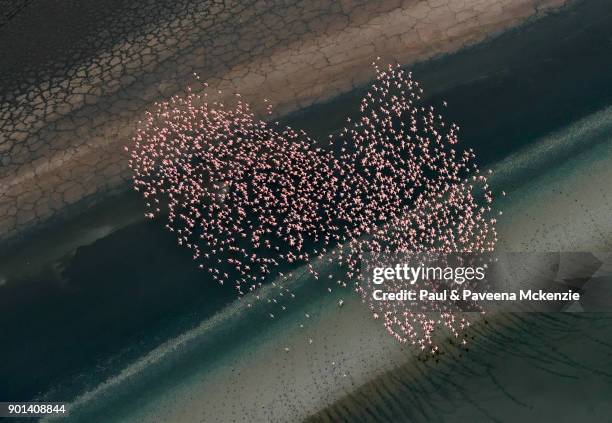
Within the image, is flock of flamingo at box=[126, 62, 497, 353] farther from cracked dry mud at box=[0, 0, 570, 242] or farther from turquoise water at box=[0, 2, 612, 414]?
cracked dry mud at box=[0, 0, 570, 242]

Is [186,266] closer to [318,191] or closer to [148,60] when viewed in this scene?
[318,191]

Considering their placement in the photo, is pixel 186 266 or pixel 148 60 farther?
pixel 148 60

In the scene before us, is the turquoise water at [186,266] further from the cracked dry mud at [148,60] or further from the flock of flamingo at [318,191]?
the cracked dry mud at [148,60]

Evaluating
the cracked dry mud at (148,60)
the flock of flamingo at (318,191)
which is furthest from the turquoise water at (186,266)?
the cracked dry mud at (148,60)

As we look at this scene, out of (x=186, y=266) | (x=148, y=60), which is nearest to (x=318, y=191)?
(x=186, y=266)

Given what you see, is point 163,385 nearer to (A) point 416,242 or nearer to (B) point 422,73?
(A) point 416,242

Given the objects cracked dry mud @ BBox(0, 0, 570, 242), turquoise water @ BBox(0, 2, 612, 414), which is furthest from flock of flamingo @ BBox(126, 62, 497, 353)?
cracked dry mud @ BBox(0, 0, 570, 242)
